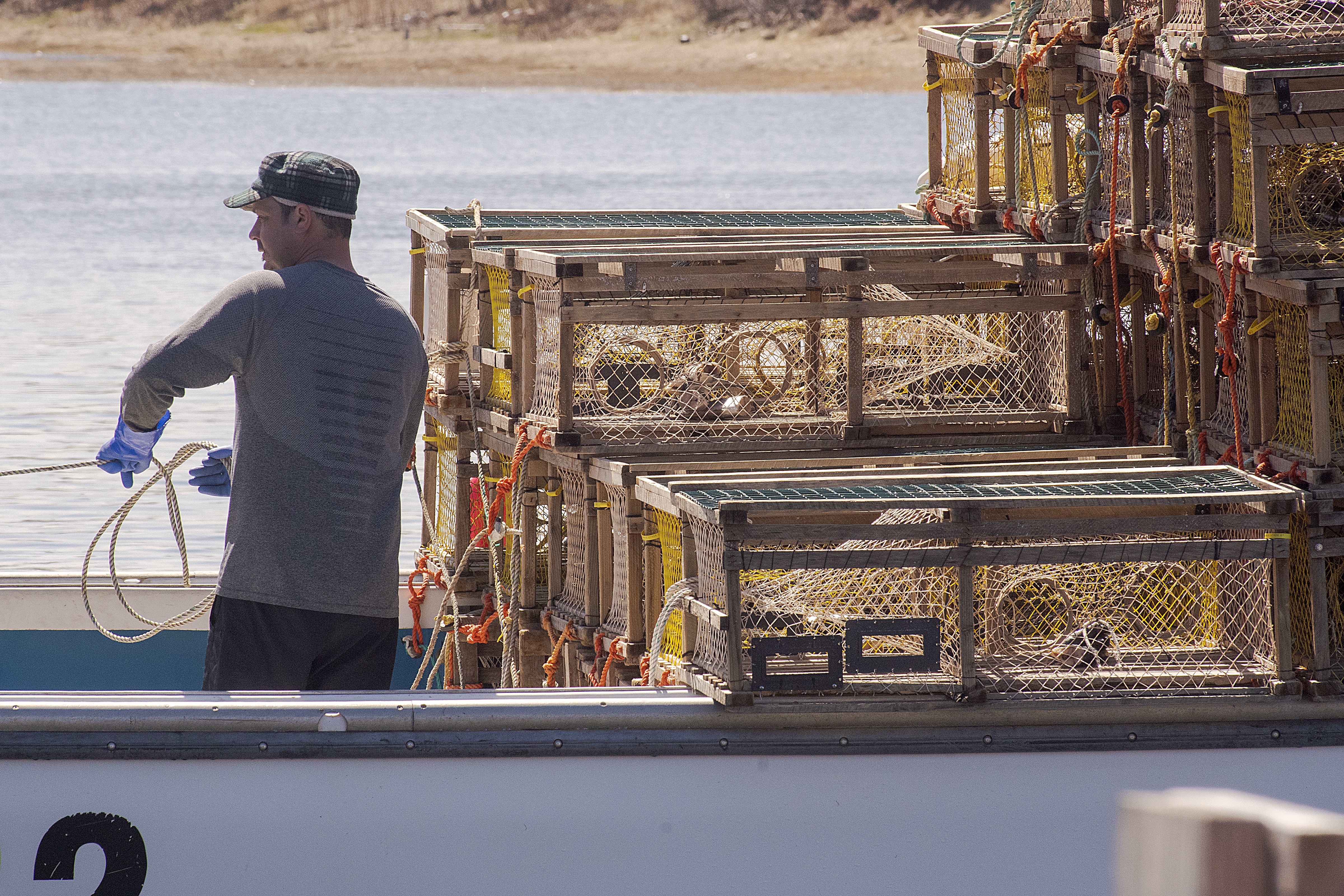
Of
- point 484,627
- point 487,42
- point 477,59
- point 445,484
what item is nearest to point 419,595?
point 445,484

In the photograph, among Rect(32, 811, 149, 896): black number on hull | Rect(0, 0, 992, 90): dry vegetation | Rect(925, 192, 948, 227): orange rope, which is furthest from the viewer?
Rect(0, 0, 992, 90): dry vegetation

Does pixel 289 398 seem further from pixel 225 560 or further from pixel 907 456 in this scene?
pixel 907 456

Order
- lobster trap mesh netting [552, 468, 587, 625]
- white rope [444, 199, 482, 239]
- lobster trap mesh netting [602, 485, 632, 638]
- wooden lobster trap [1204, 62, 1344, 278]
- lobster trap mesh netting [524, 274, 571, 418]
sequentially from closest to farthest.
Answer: wooden lobster trap [1204, 62, 1344, 278]
lobster trap mesh netting [602, 485, 632, 638]
lobster trap mesh netting [524, 274, 571, 418]
lobster trap mesh netting [552, 468, 587, 625]
white rope [444, 199, 482, 239]

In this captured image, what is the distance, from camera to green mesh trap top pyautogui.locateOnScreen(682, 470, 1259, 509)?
156 inches

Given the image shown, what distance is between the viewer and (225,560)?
4.09 metres

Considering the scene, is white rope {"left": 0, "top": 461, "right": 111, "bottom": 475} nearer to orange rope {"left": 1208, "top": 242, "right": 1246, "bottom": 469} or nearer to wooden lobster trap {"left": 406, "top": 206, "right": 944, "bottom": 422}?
wooden lobster trap {"left": 406, "top": 206, "right": 944, "bottom": 422}

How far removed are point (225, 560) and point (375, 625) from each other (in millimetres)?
375

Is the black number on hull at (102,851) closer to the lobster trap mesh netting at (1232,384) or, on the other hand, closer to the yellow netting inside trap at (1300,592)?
the yellow netting inside trap at (1300,592)

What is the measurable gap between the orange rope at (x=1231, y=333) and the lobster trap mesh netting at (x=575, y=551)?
171 centimetres

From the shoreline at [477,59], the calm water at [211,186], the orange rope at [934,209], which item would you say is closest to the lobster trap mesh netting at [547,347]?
the orange rope at [934,209]

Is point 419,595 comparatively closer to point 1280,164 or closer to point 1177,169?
point 1177,169

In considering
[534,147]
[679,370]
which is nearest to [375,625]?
[679,370]

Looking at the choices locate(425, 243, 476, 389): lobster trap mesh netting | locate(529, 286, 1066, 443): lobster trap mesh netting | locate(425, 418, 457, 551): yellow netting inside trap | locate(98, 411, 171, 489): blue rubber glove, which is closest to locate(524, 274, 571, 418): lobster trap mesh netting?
locate(529, 286, 1066, 443): lobster trap mesh netting

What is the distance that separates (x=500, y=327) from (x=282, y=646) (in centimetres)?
173
